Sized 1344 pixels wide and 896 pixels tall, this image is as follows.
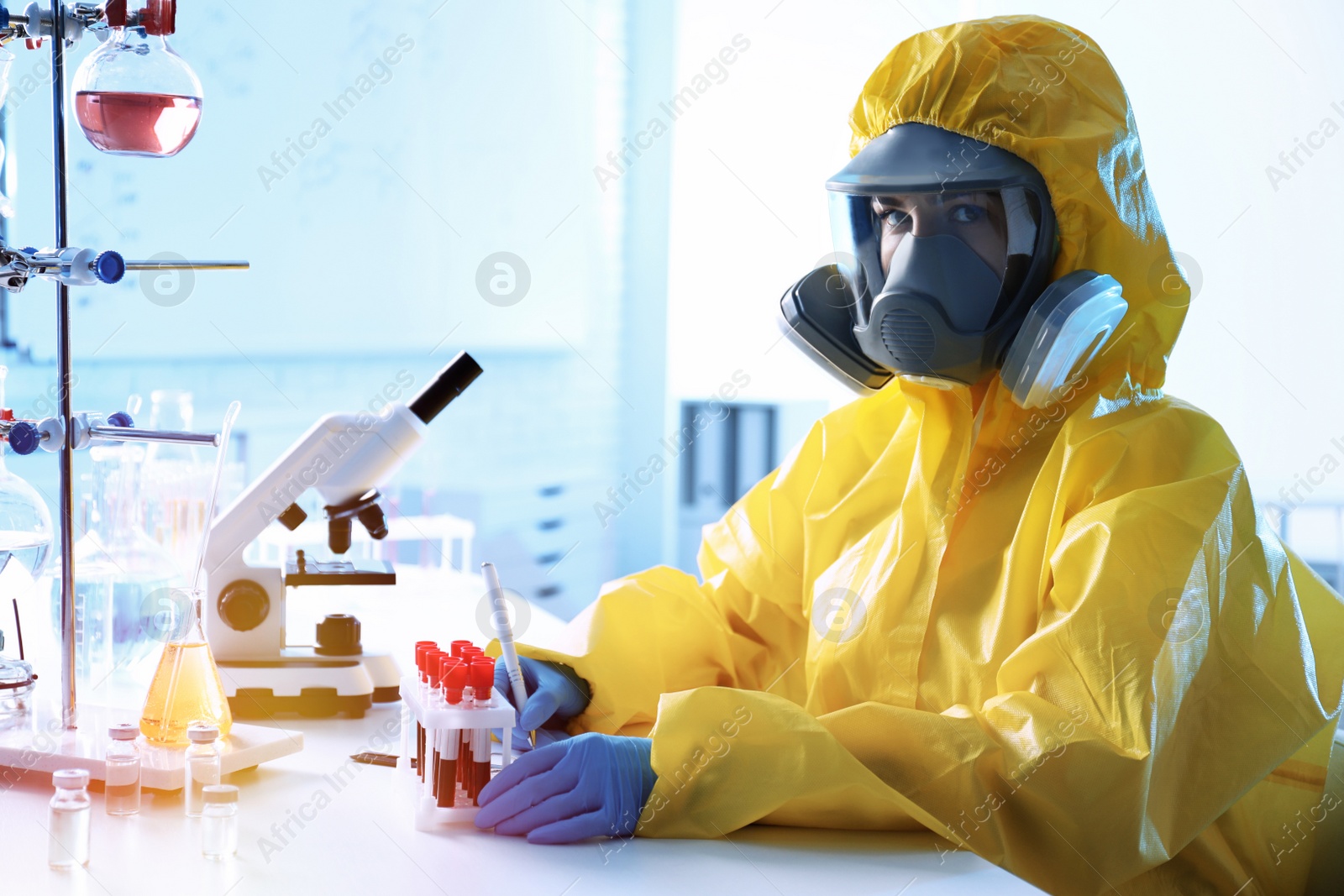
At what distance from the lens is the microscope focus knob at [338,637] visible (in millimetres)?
1402

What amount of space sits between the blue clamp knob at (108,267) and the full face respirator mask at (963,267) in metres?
0.78

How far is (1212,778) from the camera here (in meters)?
1.17

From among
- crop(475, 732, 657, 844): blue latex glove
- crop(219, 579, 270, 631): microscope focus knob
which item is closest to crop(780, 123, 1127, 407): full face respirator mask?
crop(475, 732, 657, 844): blue latex glove

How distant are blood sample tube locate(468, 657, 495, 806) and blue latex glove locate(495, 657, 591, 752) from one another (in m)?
0.17

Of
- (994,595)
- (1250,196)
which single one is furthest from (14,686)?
(1250,196)

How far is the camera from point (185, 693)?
1121 mm

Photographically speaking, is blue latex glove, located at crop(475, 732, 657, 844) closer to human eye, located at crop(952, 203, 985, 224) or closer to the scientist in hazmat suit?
the scientist in hazmat suit

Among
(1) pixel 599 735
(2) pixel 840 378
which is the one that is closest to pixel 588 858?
(1) pixel 599 735

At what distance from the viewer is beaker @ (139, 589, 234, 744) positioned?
3.64 ft

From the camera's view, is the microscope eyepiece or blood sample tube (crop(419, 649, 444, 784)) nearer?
blood sample tube (crop(419, 649, 444, 784))

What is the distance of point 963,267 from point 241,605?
0.99 metres

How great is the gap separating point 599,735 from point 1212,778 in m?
0.66

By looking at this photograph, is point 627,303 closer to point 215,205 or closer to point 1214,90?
point 215,205

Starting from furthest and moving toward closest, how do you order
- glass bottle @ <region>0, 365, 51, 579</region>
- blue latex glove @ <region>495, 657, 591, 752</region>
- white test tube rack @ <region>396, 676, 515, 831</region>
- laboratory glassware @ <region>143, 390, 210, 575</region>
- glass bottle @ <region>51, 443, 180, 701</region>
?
1. laboratory glassware @ <region>143, 390, 210, 575</region>
2. glass bottle @ <region>51, 443, 180, 701</region>
3. blue latex glove @ <region>495, 657, 591, 752</region>
4. glass bottle @ <region>0, 365, 51, 579</region>
5. white test tube rack @ <region>396, 676, 515, 831</region>
